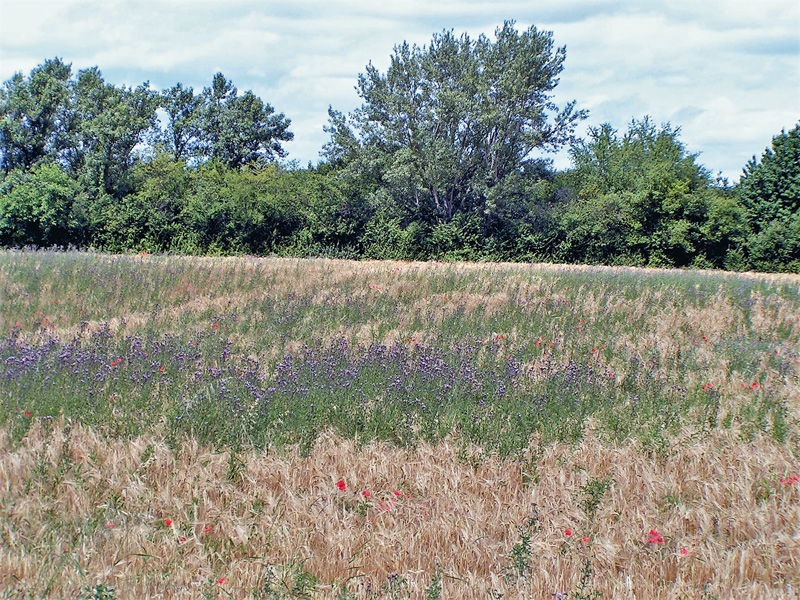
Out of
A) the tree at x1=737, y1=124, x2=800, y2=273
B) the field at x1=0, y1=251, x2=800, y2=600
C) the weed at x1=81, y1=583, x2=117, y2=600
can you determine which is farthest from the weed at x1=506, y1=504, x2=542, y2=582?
the tree at x1=737, y1=124, x2=800, y2=273

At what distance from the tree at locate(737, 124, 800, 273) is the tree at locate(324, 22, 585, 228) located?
11.5 m

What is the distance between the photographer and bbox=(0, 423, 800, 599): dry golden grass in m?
3.91

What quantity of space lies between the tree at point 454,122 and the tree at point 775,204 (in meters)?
Answer: 11.5

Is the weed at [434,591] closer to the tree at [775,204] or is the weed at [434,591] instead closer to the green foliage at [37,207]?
the green foliage at [37,207]

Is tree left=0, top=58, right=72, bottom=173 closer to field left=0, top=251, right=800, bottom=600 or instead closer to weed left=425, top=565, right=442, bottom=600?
Answer: field left=0, top=251, right=800, bottom=600

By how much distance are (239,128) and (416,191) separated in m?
20.7

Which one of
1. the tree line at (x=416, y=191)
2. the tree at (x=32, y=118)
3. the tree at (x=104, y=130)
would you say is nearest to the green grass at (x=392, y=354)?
the tree line at (x=416, y=191)

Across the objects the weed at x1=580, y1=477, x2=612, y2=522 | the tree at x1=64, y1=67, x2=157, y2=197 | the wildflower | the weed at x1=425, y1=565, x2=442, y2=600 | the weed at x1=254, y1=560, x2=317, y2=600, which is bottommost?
the weed at x1=254, y1=560, x2=317, y2=600

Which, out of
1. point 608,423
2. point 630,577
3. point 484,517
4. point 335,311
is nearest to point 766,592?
point 630,577

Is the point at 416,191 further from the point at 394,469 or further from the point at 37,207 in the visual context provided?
the point at 394,469

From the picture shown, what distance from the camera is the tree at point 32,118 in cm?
3378

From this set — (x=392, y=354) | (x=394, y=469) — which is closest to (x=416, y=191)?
(x=392, y=354)

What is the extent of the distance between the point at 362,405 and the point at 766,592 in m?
3.44

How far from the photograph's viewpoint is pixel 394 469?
16.4ft
